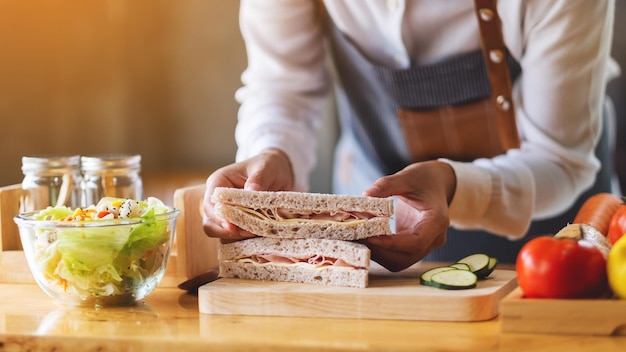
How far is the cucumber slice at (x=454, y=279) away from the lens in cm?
127

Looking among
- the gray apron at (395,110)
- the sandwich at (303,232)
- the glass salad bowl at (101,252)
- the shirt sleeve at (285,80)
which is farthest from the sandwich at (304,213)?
the gray apron at (395,110)

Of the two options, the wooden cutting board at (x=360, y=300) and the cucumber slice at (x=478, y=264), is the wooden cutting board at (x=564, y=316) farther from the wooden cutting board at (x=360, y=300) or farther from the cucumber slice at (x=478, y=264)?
the cucumber slice at (x=478, y=264)

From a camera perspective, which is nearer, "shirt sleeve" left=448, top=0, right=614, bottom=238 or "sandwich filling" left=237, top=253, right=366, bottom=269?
"sandwich filling" left=237, top=253, right=366, bottom=269

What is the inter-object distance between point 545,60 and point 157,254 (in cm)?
91

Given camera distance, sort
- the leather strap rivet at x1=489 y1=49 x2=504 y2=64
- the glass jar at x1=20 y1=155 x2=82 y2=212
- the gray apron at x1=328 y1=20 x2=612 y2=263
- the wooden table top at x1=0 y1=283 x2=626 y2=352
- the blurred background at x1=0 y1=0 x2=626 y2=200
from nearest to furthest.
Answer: the wooden table top at x1=0 y1=283 x2=626 y2=352 < the glass jar at x1=20 y1=155 x2=82 y2=212 < the leather strap rivet at x1=489 y1=49 x2=504 y2=64 < the gray apron at x1=328 y1=20 x2=612 y2=263 < the blurred background at x1=0 y1=0 x2=626 y2=200

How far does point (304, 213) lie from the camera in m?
1.38

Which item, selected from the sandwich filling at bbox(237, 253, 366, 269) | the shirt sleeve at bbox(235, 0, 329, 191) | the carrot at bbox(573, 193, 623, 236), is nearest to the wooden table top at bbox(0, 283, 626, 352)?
the sandwich filling at bbox(237, 253, 366, 269)

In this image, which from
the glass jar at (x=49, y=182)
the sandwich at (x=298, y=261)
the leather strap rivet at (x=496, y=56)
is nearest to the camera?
the sandwich at (x=298, y=261)

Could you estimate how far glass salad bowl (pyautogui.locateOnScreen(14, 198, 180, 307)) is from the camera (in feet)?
4.27

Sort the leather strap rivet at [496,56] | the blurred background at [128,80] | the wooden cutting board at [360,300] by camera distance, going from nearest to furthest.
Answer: the wooden cutting board at [360,300]
the leather strap rivet at [496,56]
the blurred background at [128,80]

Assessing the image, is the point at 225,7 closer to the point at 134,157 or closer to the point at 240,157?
the point at 240,157

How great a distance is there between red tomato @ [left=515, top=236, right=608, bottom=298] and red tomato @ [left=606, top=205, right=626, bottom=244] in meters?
0.20

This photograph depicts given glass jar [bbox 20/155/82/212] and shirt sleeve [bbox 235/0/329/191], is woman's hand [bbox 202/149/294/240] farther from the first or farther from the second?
glass jar [bbox 20/155/82/212]

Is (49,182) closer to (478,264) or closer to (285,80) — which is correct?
(285,80)
